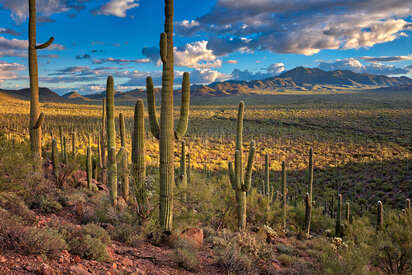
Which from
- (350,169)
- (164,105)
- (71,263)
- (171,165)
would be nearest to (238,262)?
(171,165)

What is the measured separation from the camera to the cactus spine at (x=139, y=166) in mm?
8875

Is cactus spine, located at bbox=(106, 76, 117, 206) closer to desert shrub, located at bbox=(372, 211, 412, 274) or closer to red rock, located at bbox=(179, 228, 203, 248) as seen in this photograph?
red rock, located at bbox=(179, 228, 203, 248)

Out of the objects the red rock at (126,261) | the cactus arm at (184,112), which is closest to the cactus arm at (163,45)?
the cactus arm at (184,112)

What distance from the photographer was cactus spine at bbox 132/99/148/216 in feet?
A: 29.1

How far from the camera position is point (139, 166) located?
9.50m

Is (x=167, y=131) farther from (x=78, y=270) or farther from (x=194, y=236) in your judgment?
(x=78, y=270)

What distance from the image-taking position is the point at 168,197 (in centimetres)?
838

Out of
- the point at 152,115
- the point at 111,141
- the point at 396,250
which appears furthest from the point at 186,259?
the point at 396,250

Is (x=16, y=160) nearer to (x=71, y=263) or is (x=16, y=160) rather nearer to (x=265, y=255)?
(x=71, y=263)

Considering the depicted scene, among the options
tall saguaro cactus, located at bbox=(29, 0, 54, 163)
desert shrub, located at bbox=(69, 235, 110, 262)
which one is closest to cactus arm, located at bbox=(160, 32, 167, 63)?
desert shrub, located at bbox=(69, 235, 110, 262)

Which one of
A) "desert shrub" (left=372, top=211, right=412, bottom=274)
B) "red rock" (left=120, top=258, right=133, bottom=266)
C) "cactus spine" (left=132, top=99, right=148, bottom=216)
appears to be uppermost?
"cactus spine" (left=132, top=99, right=148, bottom=216)

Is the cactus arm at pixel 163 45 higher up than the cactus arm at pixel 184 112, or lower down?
higher up

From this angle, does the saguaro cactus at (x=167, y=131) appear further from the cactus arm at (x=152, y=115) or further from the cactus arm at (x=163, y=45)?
the cactus arm at (x=152, y=115)

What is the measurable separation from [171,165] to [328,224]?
45.3 feet
